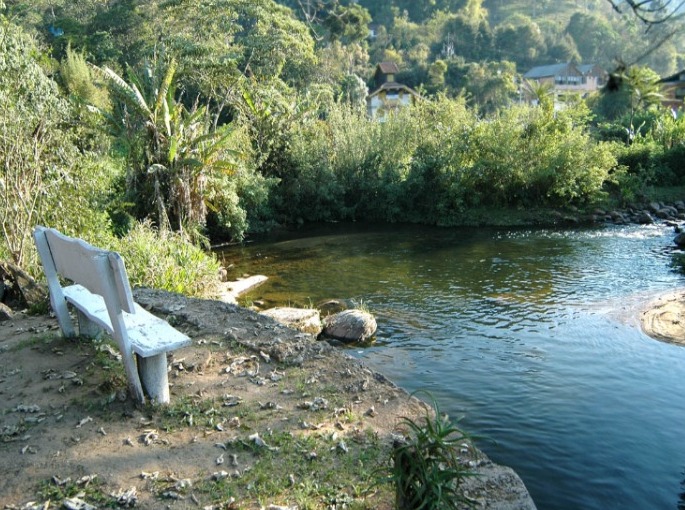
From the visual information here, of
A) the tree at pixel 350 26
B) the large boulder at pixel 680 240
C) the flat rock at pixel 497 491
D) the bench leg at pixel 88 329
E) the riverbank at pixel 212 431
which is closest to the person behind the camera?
the riverbank at pixel 212 431

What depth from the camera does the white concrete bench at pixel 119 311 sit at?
14.0ft

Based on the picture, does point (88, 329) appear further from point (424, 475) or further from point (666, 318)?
point (666, 318)

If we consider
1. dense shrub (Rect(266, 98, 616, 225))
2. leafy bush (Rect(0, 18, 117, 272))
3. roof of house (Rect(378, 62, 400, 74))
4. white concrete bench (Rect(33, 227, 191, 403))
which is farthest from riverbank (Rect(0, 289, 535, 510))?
roof of house (Rect(378, 62, 400, 74))

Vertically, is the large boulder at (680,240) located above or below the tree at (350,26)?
below

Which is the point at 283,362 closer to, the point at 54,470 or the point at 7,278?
the point at 54,470

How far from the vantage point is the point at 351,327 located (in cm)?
951

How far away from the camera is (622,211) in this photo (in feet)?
75.3

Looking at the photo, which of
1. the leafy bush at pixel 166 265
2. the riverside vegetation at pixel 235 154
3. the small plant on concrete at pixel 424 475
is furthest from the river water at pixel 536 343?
the riverside vegetation at pixel 235 154

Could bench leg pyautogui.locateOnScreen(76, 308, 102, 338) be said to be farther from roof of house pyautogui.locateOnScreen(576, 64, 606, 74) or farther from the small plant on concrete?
roof of house pyautogui.locateOnScreen(576, 64, 606, 74)

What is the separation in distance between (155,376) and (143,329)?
15.7 inches

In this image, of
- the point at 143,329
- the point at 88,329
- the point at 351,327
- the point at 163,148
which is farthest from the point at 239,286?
the point at 143,329

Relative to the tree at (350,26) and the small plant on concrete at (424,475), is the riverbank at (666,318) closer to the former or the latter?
the small plant on concrete at (424,475)

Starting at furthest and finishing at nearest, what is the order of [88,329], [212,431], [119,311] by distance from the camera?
[88,329] < [212,431] < [119,311]

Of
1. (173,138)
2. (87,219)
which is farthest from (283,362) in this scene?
(173,138)
